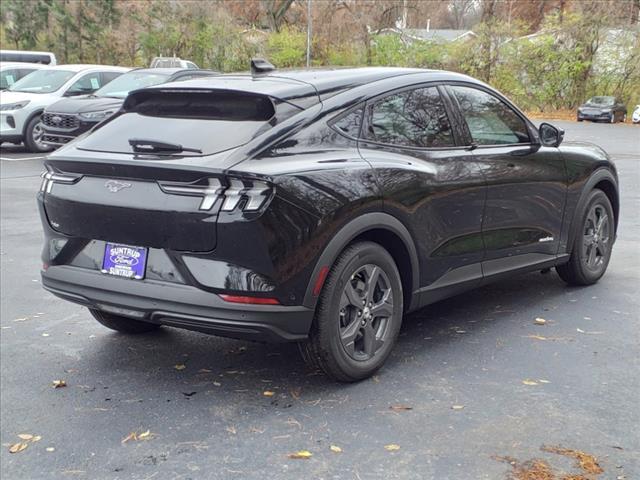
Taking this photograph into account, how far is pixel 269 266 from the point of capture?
384 centimetres

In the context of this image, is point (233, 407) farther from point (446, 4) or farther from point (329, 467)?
point (446, 4)

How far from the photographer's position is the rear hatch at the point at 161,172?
3818 millimetres

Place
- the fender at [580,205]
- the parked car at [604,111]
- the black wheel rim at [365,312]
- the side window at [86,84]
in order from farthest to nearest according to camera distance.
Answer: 1. the parked car at [604,111]
2. the side window at [86,84]
3. the fender at [580,205]
4. the black wheel rim at [365,312]

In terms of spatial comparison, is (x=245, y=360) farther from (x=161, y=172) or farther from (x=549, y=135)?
(x=549, y=135)

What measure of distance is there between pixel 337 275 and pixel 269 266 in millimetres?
436

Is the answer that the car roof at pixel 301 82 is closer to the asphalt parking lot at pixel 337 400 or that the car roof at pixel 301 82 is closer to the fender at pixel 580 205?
the asphalt parking lot at pixel 337 400

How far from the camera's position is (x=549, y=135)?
5.86 m

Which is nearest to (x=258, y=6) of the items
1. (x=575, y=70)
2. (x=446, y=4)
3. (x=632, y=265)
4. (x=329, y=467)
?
(x=446, y=4)

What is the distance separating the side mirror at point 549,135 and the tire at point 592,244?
64cm

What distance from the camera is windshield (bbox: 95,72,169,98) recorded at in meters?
16.4

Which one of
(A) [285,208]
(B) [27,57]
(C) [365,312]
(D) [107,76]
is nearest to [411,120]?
(C) [365,312]

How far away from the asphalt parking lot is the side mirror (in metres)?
1.18

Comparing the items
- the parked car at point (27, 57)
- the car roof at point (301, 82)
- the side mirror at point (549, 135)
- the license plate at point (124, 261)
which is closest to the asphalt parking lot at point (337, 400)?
the license plate at point (124, 261)

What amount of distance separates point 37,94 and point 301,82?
47.1 ft
